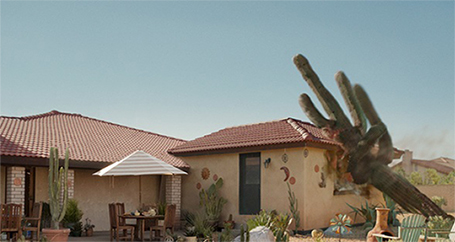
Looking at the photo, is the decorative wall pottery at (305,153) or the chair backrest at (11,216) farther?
the decorative wall pottery at (305,153)

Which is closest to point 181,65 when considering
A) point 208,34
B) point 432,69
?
point 208,34

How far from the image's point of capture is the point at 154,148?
18.5 meters

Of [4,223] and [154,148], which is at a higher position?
[154,148]

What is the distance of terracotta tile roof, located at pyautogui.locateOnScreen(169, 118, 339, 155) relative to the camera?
1443cm

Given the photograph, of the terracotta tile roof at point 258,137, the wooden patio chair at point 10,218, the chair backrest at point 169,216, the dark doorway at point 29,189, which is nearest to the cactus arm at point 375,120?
the terracotta tile roof at point 258,137

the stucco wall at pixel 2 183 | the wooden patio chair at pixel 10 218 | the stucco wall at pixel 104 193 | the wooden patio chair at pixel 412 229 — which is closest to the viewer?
the wooden patio chair at pixel 412 229

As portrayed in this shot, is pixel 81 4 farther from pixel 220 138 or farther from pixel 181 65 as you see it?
pixel 220 138

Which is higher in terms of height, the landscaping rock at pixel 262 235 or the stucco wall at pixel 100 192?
A: the stucco wall at pixel 100 192

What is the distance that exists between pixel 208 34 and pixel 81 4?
3680 millimetres

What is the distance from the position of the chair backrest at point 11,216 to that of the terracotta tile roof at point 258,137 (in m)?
6.89

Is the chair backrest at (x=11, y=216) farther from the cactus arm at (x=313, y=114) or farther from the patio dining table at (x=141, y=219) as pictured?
the cactus arm at (x=313, y=114)

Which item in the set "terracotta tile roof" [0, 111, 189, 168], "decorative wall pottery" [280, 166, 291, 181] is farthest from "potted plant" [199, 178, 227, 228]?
"decorative wall pottery" [280, 166, 291, 181]

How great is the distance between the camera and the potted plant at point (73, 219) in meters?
14.2

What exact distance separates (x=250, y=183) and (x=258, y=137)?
58.0 inches
